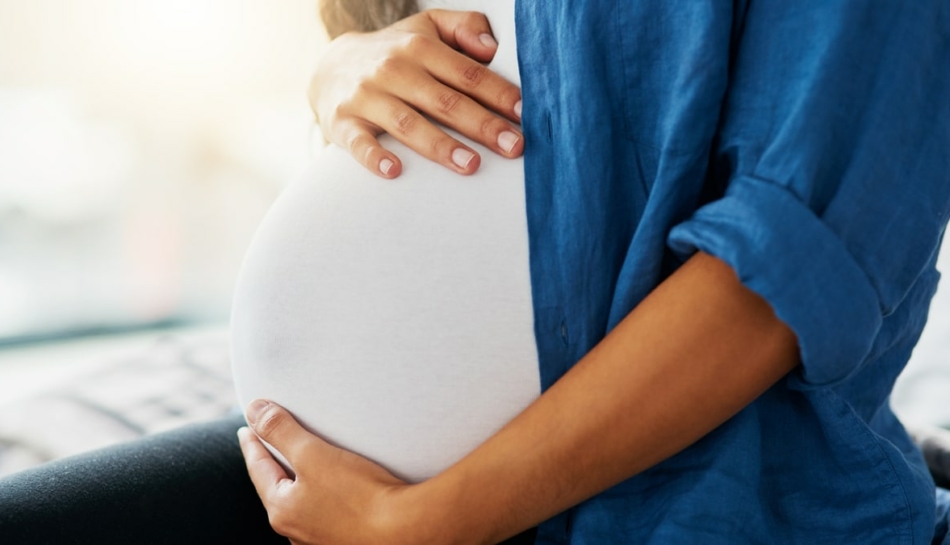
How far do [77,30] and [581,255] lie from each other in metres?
1.50

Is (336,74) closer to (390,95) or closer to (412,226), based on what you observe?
(390,95)

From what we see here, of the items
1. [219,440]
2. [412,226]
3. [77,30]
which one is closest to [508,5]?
[412,226]

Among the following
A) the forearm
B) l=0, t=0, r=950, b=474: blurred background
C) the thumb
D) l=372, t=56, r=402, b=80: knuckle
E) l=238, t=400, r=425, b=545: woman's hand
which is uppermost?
the thumb

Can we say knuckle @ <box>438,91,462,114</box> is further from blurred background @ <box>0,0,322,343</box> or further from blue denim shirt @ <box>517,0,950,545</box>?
blurred background @ <box>0,0,322,343</box>

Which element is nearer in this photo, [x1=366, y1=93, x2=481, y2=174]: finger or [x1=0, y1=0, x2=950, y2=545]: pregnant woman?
[x1=0, y1=0, x2=950, y2=545]: pregnant woman

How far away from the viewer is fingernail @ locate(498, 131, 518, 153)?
58 cm

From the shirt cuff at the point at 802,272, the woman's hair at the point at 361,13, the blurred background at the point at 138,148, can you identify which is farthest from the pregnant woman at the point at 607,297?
the blurred background at the point at 138,148

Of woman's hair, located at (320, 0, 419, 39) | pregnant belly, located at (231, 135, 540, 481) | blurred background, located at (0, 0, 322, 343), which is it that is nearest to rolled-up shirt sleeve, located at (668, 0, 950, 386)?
pregnant belly, located at (231, 135, 540, 481)

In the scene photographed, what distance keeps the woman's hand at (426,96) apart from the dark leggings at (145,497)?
32 centimetres

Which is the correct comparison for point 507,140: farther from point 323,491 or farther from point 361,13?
point 361,13

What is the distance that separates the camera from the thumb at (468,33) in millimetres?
672

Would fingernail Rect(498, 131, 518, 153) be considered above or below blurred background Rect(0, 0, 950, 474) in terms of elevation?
above

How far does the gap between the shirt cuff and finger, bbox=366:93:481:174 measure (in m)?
0.21

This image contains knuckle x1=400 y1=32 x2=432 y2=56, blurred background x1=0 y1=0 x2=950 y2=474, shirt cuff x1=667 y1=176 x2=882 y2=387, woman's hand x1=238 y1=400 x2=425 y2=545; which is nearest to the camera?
shirt cuff x1=667 y1=176 x2=882 y2=387
